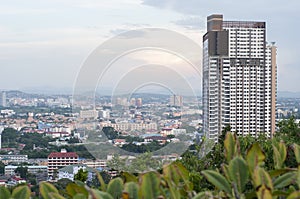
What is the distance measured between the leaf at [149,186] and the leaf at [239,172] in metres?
0.15

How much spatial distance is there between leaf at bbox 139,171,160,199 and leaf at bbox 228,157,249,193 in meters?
0.15

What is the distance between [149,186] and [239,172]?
6.8 inches

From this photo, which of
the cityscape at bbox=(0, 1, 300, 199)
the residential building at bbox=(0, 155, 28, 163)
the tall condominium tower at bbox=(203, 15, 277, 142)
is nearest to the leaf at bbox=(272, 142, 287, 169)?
the cityscape at bbox=(0, 1, 300, 199)

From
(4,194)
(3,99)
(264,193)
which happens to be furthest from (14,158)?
(264,193)

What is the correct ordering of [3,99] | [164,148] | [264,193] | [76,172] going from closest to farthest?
[264,193] < [76,172] < [164,148] < [3,99]

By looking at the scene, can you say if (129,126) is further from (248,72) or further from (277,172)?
(248,72)

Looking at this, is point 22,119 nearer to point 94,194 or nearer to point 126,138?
point 126,138

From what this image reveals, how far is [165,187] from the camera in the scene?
967mm

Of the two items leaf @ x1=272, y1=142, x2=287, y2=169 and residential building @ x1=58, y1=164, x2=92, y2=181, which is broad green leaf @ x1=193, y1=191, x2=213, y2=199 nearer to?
leaf @ x1=272, y1=142, x2=287, y2=169

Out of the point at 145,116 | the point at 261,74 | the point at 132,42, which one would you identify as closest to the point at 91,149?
the point at 145,116

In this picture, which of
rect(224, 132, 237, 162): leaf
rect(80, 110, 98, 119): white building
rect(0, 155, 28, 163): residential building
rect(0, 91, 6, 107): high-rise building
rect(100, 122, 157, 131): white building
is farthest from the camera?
rect(0, 91, 6, 107): high-rise building

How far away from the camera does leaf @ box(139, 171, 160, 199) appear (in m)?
0.83

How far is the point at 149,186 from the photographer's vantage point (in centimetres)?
84

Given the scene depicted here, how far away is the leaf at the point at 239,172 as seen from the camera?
35.5 inches
